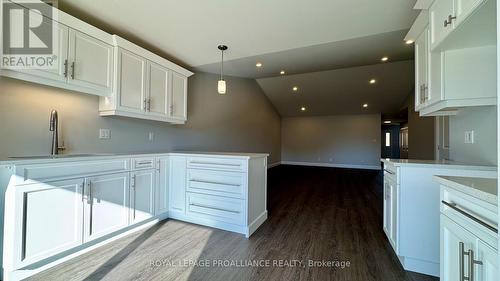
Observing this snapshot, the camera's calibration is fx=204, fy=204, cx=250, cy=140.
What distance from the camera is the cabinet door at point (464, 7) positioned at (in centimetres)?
120

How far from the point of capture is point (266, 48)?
3123mm

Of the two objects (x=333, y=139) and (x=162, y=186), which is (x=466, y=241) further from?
(x=333, y=139)

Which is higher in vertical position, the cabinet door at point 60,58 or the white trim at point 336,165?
the cabinet door at point 60,58

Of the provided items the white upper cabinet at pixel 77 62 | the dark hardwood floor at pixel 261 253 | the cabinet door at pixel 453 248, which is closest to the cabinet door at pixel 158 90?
the white upper cabinet at pixel 77 62

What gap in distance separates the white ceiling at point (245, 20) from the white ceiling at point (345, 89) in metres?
3.23

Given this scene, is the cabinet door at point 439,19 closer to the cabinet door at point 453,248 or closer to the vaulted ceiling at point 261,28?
the vaulted ceiling at point 261,28

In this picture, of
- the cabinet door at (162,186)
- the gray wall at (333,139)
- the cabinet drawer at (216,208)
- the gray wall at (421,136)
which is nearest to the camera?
the cabinet drawer at (216,208)

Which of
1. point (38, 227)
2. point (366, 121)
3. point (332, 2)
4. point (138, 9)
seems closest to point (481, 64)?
point (332, 2)

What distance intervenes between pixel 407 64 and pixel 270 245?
5.51m

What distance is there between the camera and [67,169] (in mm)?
1837

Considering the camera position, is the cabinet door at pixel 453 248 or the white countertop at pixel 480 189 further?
the cabinet door at pixel 453 248

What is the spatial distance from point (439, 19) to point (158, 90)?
309 cm

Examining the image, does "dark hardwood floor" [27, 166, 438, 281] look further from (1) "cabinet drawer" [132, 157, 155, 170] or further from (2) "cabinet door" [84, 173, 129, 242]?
(1) "cabinet drawer" [132, 157, 155, 170]

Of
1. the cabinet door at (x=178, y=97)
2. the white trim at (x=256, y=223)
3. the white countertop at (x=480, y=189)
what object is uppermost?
the cabinet door at (x=178, y=97)
